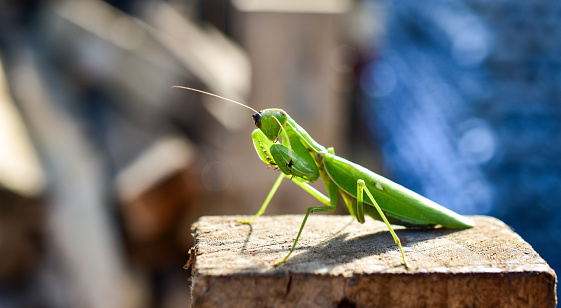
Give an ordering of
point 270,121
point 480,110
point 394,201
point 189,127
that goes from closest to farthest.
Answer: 1. point 270,121
2. point 394,201
3. point 480,110
4. point 189,127

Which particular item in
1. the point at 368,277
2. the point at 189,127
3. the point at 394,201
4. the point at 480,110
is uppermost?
the point at 480,110

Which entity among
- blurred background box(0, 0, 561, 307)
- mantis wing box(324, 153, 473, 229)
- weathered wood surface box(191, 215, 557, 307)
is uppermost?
blurred background box(0, 0, 561, 307)

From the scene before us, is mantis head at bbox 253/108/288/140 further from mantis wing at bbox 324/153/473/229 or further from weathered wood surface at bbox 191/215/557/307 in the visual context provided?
weathered wood surface at bbox 191/215/557/307

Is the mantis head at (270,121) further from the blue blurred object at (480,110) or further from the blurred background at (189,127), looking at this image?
the blue blurred object at (480,110)

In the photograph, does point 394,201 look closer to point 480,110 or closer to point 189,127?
point 480,110

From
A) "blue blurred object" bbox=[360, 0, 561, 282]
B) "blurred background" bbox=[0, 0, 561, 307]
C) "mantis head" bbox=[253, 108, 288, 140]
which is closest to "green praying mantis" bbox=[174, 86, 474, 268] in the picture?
"mantis head" bbox=[253, 108, 288, 140]

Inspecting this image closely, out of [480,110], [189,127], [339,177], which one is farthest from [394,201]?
[189,127]

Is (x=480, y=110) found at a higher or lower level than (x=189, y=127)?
higher

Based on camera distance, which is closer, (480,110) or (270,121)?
(270,121)
